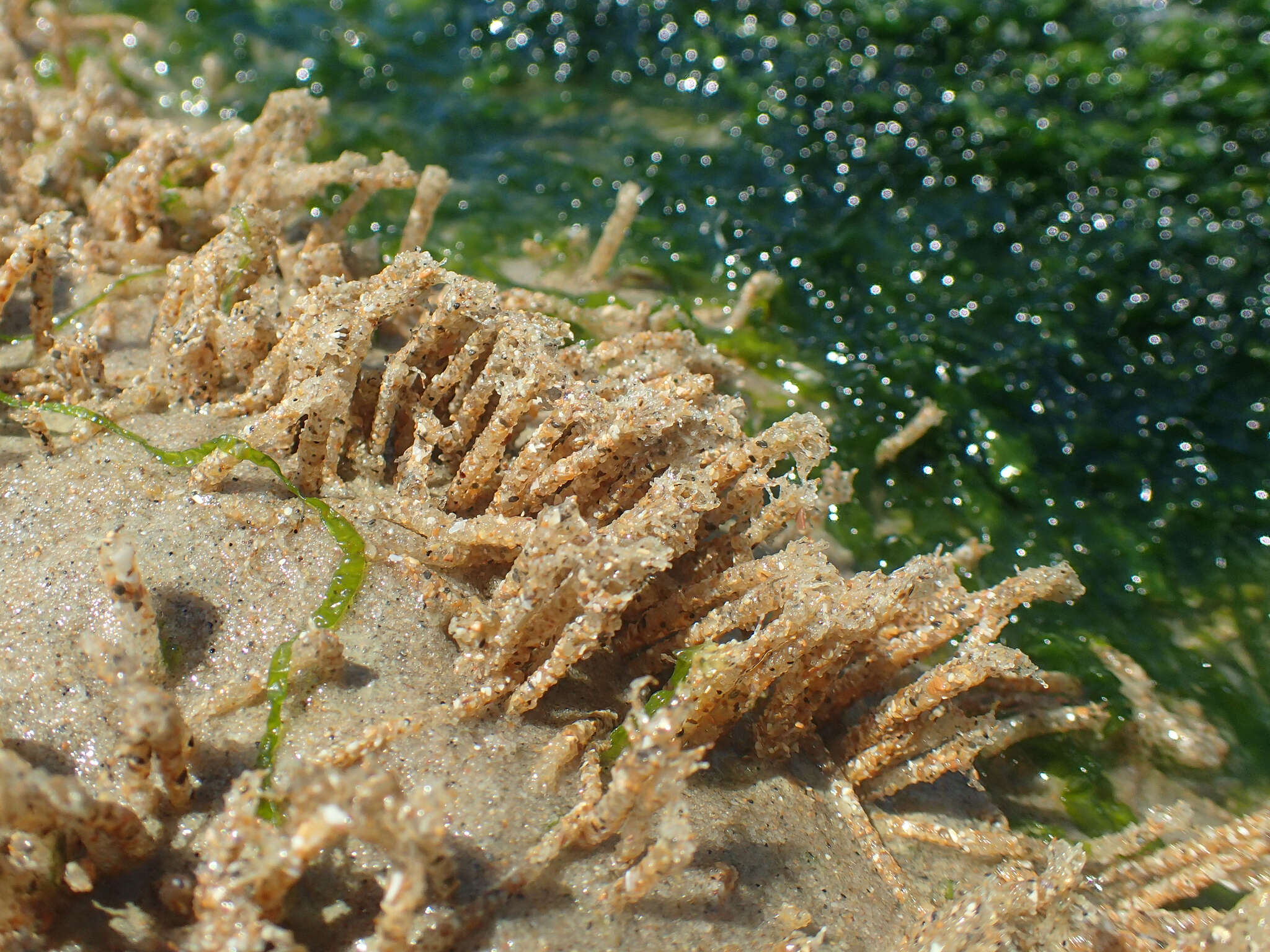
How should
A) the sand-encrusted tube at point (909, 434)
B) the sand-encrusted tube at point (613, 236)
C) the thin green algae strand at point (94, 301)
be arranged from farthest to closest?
1. the sand-encrusted tube at point (613, 236)
2. the sand-encrusted tube at point (909, 434)
3. the thin green algae strand at point (94, 301)

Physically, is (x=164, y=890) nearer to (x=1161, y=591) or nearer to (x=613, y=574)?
(x=613, y=574)

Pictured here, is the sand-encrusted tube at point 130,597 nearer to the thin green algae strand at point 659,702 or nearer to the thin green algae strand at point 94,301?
the thin green algae strand at point 659,702

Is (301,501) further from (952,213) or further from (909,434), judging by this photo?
(952,213)

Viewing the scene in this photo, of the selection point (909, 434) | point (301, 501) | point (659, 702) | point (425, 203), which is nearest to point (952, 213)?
point (909, 434)

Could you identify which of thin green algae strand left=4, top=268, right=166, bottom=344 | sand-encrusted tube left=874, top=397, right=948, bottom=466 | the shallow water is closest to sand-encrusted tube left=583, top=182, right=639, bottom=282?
the shallow water

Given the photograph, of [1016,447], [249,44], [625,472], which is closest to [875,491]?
[1016,447]

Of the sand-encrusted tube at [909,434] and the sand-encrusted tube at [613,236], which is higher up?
the sand-encrusted tube at [613,236]

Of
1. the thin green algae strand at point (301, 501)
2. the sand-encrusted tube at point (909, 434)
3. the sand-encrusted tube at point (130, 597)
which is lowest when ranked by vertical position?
the sand-encrusted tube at point (909, 434)

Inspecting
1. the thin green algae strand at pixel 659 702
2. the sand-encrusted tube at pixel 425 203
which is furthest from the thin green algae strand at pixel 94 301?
the thin green algae strand at pixel 659 702
